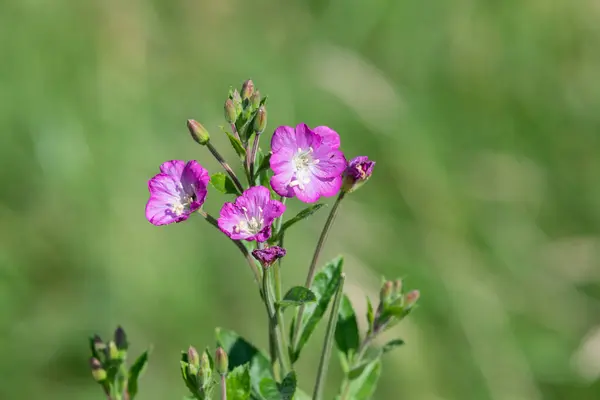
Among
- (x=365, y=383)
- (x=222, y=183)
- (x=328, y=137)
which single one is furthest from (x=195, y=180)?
(x=365, y=383)

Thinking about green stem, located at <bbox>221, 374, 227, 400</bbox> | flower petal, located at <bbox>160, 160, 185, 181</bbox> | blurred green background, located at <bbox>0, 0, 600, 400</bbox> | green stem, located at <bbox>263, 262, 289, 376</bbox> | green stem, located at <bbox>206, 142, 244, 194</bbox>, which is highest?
blurred green background, located at <bbox>0, 0, 600, 400</bbox>

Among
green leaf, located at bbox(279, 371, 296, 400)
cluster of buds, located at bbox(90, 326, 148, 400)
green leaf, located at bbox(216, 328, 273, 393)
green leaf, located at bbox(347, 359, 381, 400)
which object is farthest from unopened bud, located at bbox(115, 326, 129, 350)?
green leaf, located at bbox(347, 359, 381, 400)

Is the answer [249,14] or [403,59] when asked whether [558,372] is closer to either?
[403,59]

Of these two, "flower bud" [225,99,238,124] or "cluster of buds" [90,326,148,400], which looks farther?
"cluster of buds" [90,326,148,400]

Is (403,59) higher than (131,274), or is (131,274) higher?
(403,59)

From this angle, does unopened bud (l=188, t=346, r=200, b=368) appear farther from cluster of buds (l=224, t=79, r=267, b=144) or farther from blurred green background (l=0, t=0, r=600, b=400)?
blurred green background (l=0, t=0, r=600, b=400)

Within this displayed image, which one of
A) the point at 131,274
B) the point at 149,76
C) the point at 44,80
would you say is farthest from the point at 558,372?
the point at 44,80
